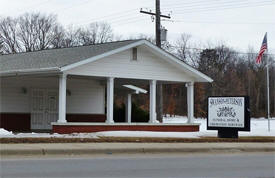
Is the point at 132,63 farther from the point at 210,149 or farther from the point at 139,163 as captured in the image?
the point at 139,163

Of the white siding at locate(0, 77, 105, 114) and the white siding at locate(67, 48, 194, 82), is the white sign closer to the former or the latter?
the white siding at locate(67, 48, 194, 82)

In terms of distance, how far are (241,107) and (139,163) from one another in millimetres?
11266

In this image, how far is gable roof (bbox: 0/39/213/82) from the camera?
24.6 metres

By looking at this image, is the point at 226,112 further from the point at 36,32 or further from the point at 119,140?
the point at 36,32

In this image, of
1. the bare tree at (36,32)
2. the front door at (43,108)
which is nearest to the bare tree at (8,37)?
the bare tree at (36,32)

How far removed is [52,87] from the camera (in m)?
29.0

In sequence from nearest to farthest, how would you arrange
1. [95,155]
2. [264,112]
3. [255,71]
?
[95,155], [264,112], [255,71]

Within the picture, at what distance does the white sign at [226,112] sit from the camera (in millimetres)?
24688

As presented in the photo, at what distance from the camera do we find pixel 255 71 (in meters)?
95.2

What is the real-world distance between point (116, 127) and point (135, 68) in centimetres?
322

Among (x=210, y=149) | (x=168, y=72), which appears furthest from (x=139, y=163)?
(x=168, y=72)

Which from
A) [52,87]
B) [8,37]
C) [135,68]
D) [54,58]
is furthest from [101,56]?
[8,37]

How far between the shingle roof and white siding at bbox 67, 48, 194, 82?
0.49m

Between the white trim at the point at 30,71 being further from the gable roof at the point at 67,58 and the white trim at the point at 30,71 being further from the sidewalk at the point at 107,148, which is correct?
the sidewalk at the point at 107,148
